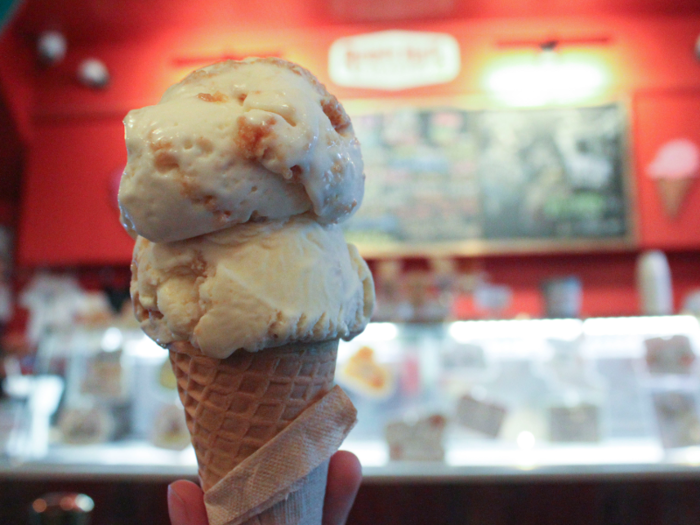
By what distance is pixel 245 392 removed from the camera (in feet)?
3.22

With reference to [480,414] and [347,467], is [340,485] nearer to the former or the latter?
[347,467]

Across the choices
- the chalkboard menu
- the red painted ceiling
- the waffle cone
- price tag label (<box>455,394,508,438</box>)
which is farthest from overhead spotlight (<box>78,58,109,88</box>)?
the waffle cone

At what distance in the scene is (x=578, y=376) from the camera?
2295mm

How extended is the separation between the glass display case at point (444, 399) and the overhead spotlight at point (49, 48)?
2.29 metres

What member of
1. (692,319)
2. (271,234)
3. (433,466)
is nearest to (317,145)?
(271,234)

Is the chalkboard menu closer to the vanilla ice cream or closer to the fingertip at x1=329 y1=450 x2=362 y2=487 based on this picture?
the fingertip at x1=329 y1=450 x2=362 y2=487

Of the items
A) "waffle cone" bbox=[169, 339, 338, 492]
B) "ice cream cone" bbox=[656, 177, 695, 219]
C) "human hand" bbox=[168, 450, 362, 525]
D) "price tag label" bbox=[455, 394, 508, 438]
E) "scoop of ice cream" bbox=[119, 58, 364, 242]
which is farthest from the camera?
"ice cream cone" bbox=[656, 177, 695, 219]

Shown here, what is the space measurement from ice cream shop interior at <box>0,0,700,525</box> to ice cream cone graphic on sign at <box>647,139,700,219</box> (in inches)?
0.5

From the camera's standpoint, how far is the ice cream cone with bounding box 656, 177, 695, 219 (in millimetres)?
3584

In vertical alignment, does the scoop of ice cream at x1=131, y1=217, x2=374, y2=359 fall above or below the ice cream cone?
below

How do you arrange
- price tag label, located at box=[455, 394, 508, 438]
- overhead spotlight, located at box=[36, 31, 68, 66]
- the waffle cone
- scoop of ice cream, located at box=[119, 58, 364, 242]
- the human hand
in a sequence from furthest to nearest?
overhead spotlight, located at box=[36, 31, 68, 66], price tag label, located at box=[455, 394, 508, 438], the human hand, the waffle cone, scoop of ice cream, located at box=[119, 58, 364, 242]

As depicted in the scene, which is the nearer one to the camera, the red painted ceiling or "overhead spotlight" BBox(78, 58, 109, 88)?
the red painted ceiling

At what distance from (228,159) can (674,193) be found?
3.52 metres

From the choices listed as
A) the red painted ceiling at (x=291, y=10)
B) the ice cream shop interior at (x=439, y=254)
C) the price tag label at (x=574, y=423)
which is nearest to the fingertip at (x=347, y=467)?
the ice cream shop interior at (x=439, y=254)
